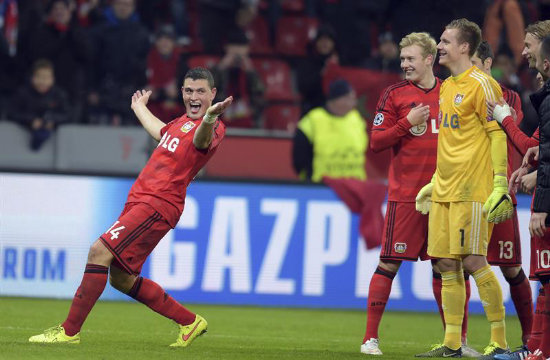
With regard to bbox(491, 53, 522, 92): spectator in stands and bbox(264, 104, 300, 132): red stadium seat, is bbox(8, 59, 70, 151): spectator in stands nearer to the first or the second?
bbox(264, 104, 300, 132): red stadium seat

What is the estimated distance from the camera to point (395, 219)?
848 centimetres

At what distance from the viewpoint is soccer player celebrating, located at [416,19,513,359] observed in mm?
7688

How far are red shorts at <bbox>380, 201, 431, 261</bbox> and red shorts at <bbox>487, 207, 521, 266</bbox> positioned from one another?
49 cm

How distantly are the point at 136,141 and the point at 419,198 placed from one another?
611cm

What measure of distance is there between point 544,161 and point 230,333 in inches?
150

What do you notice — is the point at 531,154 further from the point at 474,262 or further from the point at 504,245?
the point at 504,245

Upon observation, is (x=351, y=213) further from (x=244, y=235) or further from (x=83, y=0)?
(x=83, y=0)

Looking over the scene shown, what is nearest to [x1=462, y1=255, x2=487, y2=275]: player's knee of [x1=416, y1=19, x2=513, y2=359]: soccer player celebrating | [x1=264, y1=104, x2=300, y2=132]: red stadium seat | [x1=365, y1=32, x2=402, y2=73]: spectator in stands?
[x1=416, y1=19, x2=513, y2=359]: soccer player celebrating

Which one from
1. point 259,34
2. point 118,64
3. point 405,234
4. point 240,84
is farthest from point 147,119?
point 259,34

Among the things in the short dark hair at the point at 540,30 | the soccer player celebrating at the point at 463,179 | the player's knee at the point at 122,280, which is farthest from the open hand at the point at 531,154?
the player's knee at the point at 122,280

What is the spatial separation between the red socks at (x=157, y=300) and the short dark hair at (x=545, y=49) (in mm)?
3146

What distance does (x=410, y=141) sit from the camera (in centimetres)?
853

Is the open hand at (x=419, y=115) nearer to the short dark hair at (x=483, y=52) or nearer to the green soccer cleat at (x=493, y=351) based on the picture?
the short dark hair at (x=483, y=52)

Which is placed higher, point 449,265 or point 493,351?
point 449,265
